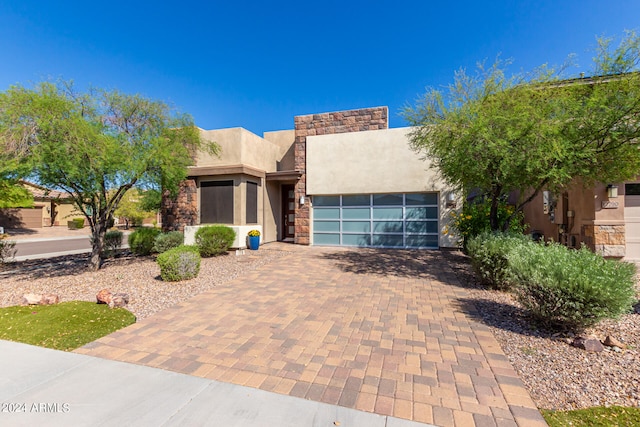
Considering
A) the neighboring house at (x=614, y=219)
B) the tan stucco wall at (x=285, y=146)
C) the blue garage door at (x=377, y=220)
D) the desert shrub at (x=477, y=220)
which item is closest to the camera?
the neighboring house at (x=614, y=219)

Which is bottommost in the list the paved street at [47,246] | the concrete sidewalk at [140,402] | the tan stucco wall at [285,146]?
the paved street at [47,246]

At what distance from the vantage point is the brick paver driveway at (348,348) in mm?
2732

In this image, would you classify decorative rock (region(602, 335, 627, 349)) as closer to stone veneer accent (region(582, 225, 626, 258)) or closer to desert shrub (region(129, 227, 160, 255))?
stone veneer accent (region(582, 225, 626, 258))

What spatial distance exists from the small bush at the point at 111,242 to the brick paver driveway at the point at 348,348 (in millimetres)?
7089

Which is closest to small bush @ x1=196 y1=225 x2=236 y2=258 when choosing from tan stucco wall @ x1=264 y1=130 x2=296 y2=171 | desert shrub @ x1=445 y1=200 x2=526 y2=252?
tan stucco wall @ x1=264 y1=130 x2=296 y2=171

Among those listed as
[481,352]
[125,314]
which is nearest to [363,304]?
[481,352]

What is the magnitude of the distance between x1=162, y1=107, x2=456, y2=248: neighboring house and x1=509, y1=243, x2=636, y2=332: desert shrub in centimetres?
794

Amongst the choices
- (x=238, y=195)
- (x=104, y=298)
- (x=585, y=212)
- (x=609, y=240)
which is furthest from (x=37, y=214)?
(x=609, y=240)

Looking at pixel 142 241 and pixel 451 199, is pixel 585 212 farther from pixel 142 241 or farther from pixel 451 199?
pixel 142 241

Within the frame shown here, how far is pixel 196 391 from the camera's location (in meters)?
2.81

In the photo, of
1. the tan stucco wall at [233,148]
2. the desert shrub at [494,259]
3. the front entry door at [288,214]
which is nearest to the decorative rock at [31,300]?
the tan stucco wall at [233,148]

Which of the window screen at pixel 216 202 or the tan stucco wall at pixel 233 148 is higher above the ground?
the tan stucco wall at pixel 233 148

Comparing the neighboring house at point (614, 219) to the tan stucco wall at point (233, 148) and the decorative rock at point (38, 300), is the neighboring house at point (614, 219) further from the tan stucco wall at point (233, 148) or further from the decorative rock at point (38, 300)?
the decorative rock at point (38, 300)

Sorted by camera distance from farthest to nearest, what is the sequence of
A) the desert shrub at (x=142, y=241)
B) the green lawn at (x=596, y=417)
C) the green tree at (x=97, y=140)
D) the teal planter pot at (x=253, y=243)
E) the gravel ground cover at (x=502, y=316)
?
the teal planter pot at (x=253, y=243) < the desert shrub at (x=142, y=241) < the green tree at (x=97, y=140) < the gravel ground cover at (x=502, y=316) < the green lawn at (x=596, y=417)
